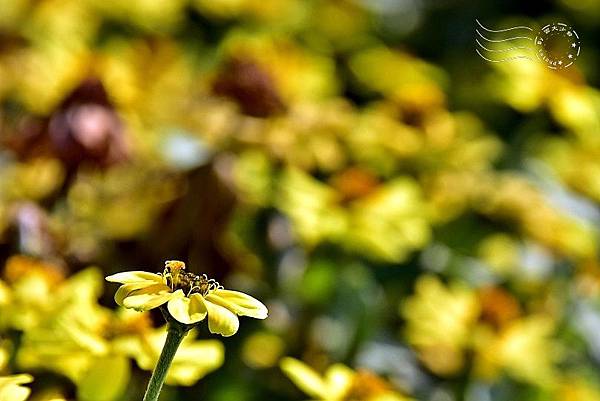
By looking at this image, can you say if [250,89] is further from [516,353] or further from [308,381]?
[308,381]

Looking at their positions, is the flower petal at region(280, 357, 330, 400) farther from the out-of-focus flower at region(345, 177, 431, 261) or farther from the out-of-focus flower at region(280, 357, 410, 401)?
the out-of-focus flower at region(345, 177, 431, 261)

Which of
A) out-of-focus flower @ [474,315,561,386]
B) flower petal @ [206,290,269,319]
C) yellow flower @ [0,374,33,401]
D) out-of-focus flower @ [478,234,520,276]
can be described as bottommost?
yellow flower @ [0,374,33,401]

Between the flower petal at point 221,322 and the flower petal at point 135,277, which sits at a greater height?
the flower petal at point 135,277

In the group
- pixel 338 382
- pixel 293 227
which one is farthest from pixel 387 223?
pixel 338 382

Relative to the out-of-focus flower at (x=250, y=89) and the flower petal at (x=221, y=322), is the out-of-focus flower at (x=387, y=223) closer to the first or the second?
the out-of-focus flower at (x=250, y=89)

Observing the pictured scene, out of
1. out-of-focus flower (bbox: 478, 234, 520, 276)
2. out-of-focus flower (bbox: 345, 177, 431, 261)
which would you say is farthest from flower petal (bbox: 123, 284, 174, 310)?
out-of-focus flower (bbox: 478, 234, 520, 276)

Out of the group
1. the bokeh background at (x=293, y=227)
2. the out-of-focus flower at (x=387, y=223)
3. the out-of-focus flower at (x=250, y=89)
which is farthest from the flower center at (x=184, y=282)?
the out-of-focus flower at (x=250, y=89)

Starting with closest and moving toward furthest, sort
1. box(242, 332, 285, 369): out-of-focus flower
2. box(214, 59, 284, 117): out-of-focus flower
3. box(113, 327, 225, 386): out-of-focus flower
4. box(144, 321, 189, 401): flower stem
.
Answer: box(144, 321, 189, 401): flower stem → box(113, 327, 225, 386): out-of-focus flower → box(242, 332, 285, 369): out-of-focus flower → box(214, 59, 284, 117): out-of-focus flower
